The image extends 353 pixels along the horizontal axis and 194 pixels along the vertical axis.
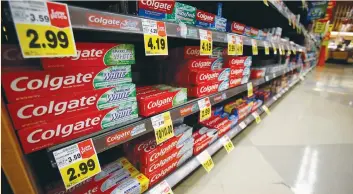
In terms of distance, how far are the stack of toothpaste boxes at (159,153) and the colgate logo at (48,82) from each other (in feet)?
1.20

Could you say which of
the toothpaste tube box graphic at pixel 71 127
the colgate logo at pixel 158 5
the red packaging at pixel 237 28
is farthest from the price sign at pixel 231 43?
the toothpaste tube box graphic at pixel 71 127

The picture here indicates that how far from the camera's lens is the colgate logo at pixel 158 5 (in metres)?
0.60

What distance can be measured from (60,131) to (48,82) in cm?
13

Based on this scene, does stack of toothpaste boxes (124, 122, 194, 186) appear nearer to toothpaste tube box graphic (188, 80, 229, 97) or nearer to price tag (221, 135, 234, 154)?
toothpaste tube box graphic (188, 80, 229, 97)

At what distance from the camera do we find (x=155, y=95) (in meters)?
0.69

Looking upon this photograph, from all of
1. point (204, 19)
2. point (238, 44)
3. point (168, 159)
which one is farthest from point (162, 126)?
point (238, 44)

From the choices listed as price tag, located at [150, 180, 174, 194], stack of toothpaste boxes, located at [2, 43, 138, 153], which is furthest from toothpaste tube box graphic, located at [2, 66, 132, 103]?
price tag, located at [150, 180, 174, 194]

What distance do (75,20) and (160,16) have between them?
0.33m

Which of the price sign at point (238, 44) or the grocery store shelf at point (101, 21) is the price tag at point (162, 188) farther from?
the price sign at point (238, 44)

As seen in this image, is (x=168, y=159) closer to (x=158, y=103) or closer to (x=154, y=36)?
(x=158, y=103)

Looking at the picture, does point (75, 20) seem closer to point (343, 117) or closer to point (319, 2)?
point (343, 117)

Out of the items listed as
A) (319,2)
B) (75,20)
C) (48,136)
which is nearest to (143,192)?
(48,136)

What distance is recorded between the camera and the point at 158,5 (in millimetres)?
644

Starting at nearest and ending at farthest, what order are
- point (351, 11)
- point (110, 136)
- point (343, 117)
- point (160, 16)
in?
point (110, 136) < point (160, 16) < point (343, 117) < point (351, 11)
